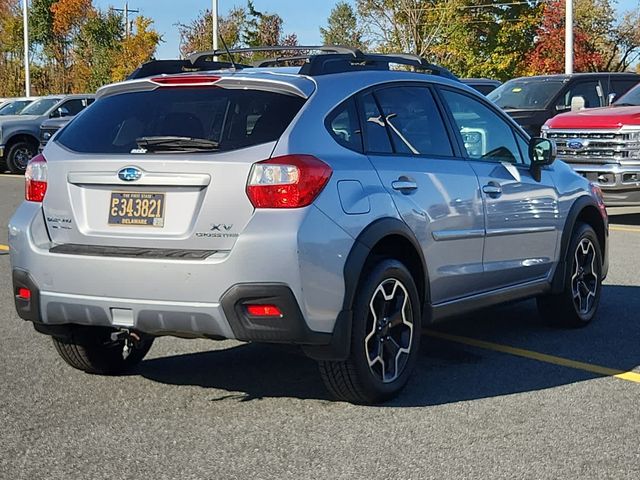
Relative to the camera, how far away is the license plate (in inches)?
189

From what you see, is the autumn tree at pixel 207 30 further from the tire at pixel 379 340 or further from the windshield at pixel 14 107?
the tire at pixel 379 340

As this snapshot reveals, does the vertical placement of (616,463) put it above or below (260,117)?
below

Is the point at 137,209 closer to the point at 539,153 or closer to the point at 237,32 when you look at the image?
the point at 539,153

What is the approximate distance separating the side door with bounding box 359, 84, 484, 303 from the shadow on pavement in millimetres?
455

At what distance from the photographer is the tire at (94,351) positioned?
219 inches

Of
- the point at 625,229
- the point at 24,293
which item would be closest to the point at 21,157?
the point at 625,229

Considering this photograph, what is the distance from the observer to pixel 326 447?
4.50m

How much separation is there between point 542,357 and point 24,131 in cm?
2087

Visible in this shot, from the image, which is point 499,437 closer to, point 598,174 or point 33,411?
point 33,411

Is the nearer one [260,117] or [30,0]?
[260,117]

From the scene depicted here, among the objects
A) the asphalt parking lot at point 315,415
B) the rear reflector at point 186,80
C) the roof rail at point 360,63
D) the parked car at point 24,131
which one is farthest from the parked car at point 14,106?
the rear reflector at point 186,80

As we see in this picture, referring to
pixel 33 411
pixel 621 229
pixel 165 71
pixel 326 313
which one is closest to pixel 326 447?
pixel 326 313

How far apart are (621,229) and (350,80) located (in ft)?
26.7

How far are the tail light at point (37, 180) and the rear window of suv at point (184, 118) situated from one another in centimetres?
16
